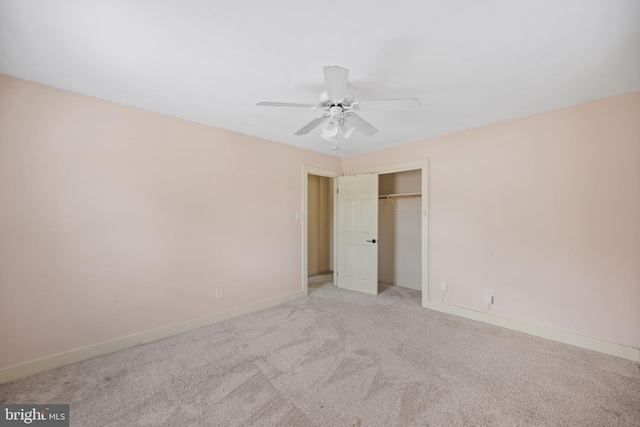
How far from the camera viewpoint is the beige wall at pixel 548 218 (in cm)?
230

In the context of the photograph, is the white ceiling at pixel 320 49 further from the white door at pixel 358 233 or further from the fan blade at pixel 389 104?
the white door at pixel 358 233

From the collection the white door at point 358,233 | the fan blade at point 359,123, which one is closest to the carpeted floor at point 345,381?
the white door at point 358,233

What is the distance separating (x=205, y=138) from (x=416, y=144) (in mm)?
2882

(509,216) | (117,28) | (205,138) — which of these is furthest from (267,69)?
(509,216)

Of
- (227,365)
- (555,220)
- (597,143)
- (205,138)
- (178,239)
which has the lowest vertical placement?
(227,365)

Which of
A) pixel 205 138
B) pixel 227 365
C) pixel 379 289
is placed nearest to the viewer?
pixel 227 365

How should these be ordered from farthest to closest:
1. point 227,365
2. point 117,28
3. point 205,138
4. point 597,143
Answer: point 205,138 → point 597,143 → point 227,365 → point 117,28

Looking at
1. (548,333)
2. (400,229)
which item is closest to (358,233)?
(400,229)

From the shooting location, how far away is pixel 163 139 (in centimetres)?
271

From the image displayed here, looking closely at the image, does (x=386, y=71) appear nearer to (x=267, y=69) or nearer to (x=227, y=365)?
(x=267, y=69)

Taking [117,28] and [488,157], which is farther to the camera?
[488,157]

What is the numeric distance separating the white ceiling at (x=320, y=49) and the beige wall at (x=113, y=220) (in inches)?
12.6

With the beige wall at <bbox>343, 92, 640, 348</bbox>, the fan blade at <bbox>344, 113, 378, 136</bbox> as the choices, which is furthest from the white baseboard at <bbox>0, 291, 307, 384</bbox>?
the beige wall at <bbox>343, 92, 640, 348</bbox>

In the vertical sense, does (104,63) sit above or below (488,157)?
above
